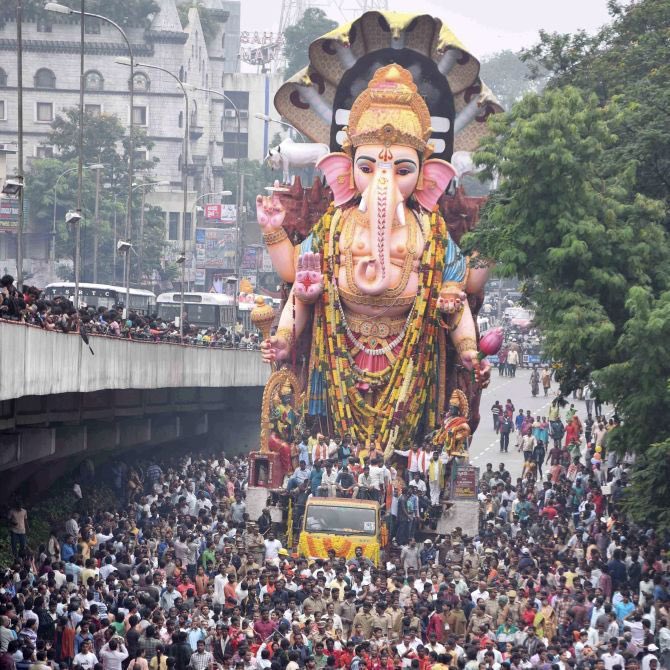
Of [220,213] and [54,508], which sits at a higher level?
[220,213]

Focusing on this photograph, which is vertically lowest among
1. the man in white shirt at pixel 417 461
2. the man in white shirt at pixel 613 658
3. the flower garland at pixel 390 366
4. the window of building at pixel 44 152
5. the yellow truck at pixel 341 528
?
the man in white shirt at pixel 613 658

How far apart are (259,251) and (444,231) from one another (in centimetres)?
6377

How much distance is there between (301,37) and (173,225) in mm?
19115

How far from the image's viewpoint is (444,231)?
35375 millimetres

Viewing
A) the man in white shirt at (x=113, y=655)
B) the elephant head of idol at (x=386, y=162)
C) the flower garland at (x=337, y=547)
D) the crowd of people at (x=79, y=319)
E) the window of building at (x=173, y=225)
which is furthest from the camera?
the window of building at (x=173, y=225)

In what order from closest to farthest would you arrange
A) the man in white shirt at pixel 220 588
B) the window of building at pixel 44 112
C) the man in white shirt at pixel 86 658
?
the man in white shirt at pixel 86 658
the man in white shirt at pixel 220 588
the window of building at pixel 44 112

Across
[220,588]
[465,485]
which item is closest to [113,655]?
[220,588]

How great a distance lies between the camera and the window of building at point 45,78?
109438 mm

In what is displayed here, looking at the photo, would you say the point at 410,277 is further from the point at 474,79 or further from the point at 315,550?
the point at 315,550

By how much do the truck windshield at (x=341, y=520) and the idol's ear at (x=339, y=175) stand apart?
8.50m

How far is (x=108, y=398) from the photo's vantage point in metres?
34.6

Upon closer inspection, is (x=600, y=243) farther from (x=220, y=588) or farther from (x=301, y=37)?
(x=301, y=37)

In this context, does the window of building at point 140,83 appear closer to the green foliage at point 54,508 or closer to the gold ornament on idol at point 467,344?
the green foliage at point 54,508

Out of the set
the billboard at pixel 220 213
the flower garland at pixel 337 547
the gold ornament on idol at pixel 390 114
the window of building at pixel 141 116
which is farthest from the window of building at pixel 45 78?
the flower garland at pixel 337 547
